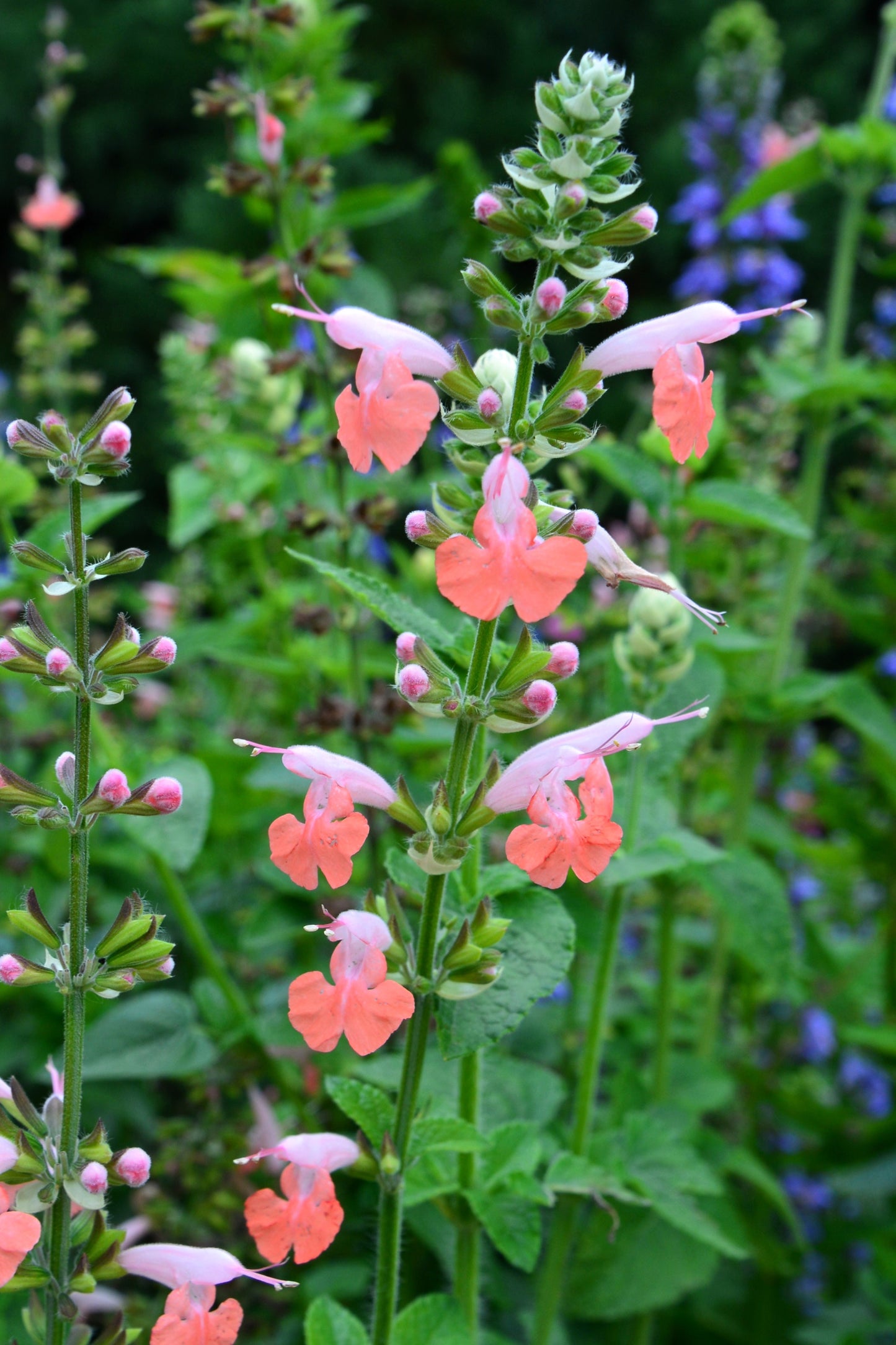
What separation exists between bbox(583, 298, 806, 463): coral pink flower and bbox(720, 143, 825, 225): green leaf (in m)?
1.16

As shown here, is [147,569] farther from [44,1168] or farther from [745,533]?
[44,1168]

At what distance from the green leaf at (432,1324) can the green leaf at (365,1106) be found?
13 cm

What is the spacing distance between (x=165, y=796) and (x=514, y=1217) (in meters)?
0.46

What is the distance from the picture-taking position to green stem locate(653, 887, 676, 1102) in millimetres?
1503

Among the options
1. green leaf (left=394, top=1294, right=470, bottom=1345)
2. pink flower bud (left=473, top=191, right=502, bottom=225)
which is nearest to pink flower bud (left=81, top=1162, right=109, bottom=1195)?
green leaf (left=394, top=1294, right=470, bottom=1345)

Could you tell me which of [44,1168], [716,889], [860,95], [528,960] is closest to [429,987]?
[528,960]

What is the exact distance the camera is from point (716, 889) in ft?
4.48

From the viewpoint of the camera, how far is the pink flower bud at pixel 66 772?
765 millimetres

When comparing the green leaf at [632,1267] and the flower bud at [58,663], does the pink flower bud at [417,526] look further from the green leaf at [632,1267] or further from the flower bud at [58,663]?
the green leaf at [632,1267]

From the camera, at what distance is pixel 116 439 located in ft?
2.24

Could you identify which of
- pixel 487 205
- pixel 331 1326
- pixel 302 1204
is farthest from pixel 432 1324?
pixel 487 205

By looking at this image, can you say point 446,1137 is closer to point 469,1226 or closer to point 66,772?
point 469,1226

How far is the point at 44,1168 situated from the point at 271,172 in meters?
1.25

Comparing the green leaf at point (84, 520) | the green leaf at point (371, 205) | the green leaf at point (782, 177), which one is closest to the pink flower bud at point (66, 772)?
the green leaf at point (84, 520)
